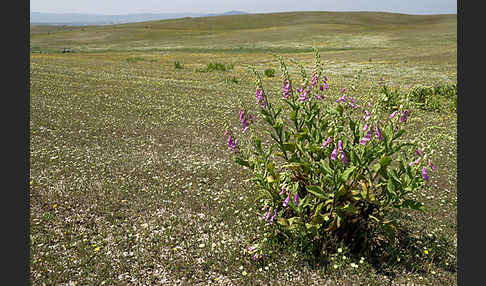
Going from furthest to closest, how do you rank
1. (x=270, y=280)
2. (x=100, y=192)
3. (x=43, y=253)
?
1. (x=100, y=192)
2. (x=43, y=253)
3. (x=270, y=280)

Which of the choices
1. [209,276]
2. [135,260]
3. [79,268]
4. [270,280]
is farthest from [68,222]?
[270,280]

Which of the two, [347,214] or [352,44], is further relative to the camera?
[352,44]

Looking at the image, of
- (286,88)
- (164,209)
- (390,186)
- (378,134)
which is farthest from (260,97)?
(164,209)

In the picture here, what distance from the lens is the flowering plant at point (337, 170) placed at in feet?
16.2

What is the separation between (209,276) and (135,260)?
1.47 metres

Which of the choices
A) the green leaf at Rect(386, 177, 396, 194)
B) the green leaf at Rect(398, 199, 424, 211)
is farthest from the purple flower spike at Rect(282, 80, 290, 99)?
the green leaf at Rect(398, 199, 424, 211)

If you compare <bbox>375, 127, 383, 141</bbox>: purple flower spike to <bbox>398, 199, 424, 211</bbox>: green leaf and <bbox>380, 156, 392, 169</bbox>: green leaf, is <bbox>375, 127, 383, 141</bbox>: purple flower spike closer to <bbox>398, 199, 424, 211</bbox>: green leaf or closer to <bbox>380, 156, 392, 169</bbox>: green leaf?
<bbox>380, 156, 392, 169</bbox>: green leaf

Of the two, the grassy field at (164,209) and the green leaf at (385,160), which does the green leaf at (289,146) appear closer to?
the grassy field at (164,209)

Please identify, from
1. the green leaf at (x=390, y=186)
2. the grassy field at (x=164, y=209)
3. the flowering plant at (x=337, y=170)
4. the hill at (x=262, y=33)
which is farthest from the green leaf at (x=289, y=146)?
the hill at (x=262, y=33)

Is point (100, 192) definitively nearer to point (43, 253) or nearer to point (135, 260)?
point (43, 253)

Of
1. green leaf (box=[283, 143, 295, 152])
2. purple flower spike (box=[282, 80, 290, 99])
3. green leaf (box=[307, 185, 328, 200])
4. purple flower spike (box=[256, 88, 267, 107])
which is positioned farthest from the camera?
purple flower spike (box=[282, 80, 290, 99])

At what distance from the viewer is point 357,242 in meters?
5.88

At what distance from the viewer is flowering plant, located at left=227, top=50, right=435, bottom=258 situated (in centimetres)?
493

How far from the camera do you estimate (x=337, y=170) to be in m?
5.22
